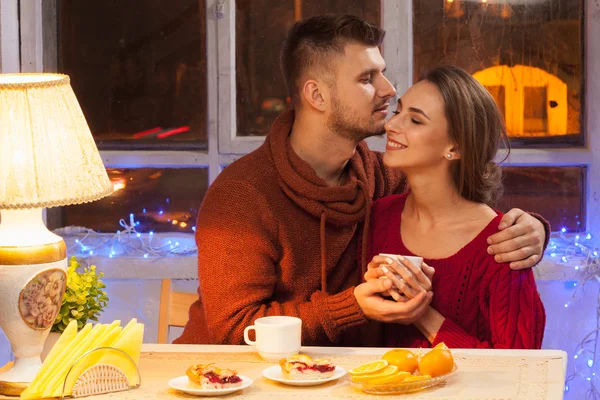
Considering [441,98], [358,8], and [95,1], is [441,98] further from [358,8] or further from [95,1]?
[95,1]

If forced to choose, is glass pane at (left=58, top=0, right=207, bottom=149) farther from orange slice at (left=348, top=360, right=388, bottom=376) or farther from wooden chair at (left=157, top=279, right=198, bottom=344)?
orange slice at (left=348, top=360, right=388, bottom=376)

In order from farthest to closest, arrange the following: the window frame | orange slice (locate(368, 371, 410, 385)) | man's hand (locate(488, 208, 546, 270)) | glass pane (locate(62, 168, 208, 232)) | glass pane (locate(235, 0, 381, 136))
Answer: glass pane (locate(62, 168, 208, 232)) < glass pane (locate(235, 0, 381, 136)) < the window frame < man's hand (locate(488, 208, 546, 270)) < orange slice (locate(368, 371, 410, 385))

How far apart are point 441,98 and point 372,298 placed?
1.70ft

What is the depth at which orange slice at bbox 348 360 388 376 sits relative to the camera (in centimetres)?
162

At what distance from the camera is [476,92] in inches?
87.5

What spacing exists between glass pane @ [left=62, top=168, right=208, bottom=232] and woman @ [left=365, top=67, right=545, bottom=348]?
1.22 meters

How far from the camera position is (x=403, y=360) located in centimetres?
165

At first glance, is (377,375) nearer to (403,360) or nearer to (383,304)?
(403,360)

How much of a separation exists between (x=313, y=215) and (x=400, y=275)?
364 mm

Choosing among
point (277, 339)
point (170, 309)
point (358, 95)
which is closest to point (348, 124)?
point (358, 95)

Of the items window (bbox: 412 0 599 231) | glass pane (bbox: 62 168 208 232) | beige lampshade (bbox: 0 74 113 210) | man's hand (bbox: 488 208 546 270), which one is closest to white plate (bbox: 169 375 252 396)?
beige lampshade (bbox: 0 74 113 210)

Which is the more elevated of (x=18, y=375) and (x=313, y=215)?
(x=313, y=215)

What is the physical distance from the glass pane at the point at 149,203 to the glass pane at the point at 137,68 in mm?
110

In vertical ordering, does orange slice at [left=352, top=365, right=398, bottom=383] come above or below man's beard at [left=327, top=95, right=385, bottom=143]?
below
